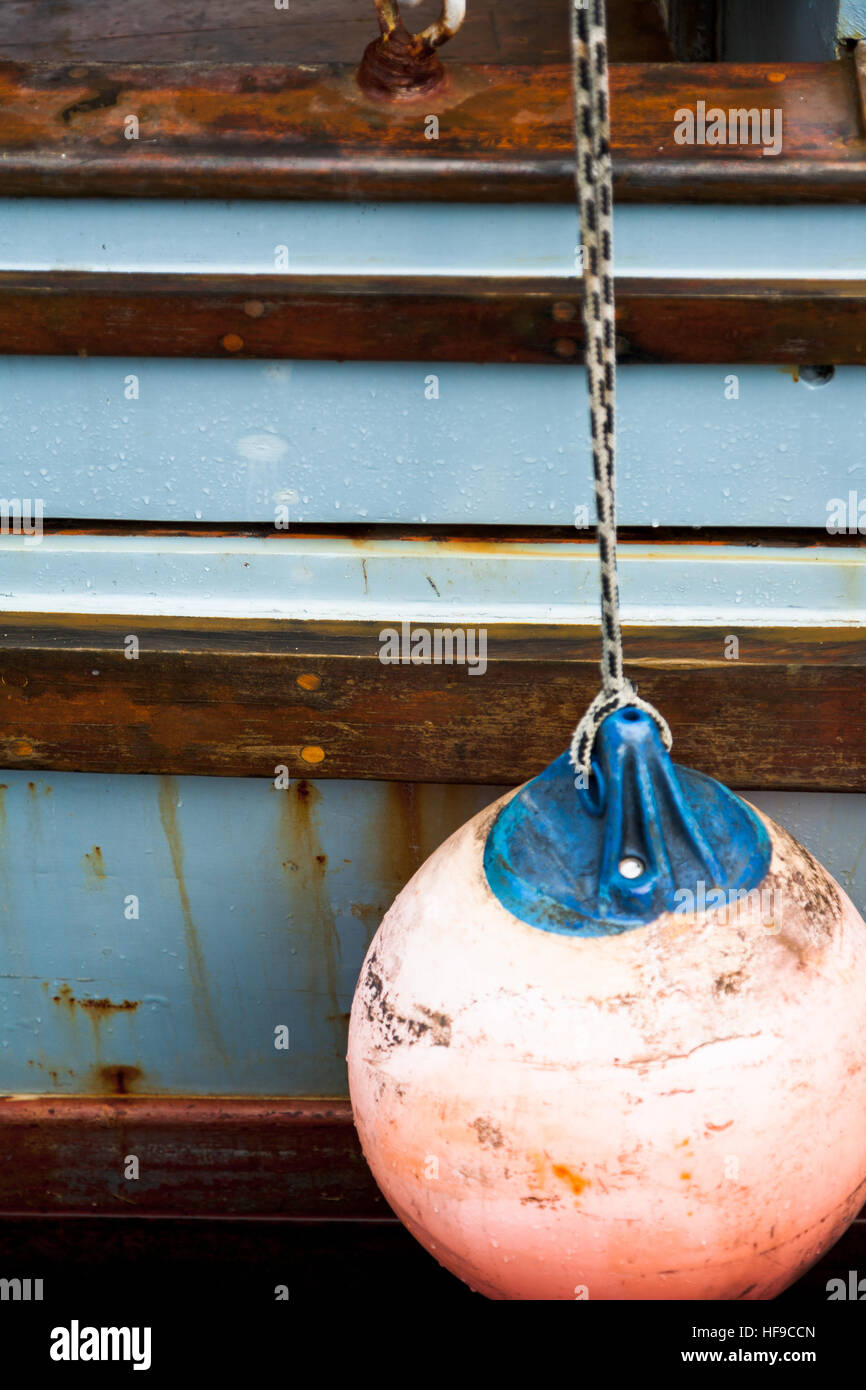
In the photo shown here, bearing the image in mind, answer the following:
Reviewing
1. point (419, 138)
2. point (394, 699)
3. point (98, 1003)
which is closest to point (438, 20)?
point (419, 138)

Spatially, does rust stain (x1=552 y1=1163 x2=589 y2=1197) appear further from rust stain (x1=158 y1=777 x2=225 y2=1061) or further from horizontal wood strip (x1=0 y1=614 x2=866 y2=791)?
rust stain (x1=158 y1=777 x2=225 y2=1061)

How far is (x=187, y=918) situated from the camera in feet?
7.13

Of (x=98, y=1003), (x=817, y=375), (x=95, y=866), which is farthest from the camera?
(x=98, y=1003)

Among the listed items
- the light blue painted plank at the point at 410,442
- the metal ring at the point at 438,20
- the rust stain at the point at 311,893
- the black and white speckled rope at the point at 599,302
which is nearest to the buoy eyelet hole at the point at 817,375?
the light blue painted plank at the point at 410,442

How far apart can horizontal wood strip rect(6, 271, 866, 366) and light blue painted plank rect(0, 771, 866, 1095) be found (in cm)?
67

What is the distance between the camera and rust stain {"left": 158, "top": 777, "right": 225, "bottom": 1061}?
6.78 ft

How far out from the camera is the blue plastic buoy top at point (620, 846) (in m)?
1.42

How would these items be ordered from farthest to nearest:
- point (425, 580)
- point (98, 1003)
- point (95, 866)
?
1. point (98, 1003)
2. point (95, 866)
3. point (425, 580)

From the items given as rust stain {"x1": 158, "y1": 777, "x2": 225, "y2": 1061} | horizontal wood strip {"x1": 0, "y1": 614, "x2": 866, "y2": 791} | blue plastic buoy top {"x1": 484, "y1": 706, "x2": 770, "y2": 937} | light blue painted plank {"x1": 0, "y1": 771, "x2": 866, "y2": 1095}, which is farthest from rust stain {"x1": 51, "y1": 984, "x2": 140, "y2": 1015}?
blue plastic buoy top {"x1": 484, "y1": 706, "x2": 770, "y2": 937}

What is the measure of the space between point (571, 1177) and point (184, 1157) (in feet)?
3.73

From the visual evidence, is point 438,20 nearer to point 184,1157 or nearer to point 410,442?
point 410,442

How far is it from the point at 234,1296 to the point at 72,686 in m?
1.25

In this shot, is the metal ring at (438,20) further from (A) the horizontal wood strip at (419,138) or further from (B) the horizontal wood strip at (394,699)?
(B) the horizontal wood strip at (394,699)
